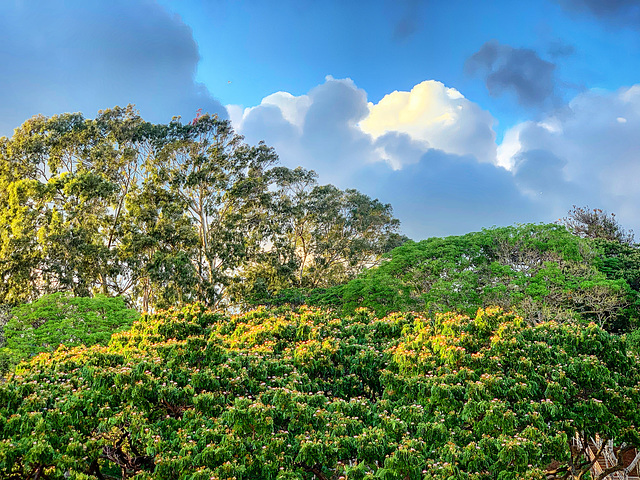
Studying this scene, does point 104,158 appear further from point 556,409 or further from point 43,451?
point 556,409

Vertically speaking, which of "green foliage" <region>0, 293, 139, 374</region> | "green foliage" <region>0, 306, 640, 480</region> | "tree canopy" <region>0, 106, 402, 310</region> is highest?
"tree canopy" <region>0, 106, 402, 310</region>

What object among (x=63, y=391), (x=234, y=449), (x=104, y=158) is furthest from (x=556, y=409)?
(x=104, y=158)

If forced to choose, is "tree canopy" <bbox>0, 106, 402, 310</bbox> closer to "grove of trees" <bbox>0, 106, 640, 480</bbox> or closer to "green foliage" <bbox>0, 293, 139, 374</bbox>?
"grove of trees" <bbox>0, 106, 640, 480</bbox>

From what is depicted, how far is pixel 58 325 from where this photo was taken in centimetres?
1723

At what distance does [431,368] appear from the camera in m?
10.2

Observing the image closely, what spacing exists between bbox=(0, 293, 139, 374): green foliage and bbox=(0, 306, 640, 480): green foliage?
5.82m

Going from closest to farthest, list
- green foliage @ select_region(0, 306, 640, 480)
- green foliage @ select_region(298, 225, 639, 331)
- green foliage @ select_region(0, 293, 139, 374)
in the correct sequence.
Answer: green foliage @ select_region(0, 306, 640, 480) → green foliage @ select_region(0, 293, 139, 374) → green foliage @ select_region(298, 225, 639, 331)

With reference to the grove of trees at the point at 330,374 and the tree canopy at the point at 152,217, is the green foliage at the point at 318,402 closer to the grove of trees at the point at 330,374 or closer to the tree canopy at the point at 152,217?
the grove of trees at the point at 330,374

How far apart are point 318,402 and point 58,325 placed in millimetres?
11541

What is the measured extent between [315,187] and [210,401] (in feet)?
90.7

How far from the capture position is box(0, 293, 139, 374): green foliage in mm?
16484

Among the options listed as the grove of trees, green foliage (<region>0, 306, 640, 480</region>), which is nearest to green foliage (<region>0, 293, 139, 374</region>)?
the grove of trees

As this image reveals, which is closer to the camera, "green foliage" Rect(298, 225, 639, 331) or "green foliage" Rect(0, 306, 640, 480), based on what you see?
"green foliage" Rect(0, 306, 640, 480)

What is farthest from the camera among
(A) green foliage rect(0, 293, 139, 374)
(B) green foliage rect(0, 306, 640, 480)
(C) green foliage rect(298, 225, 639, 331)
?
(C) green foliage rect(298, 225, 639, 331)
